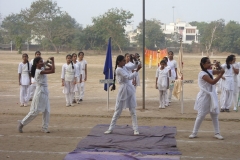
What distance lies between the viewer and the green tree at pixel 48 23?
6162 cm

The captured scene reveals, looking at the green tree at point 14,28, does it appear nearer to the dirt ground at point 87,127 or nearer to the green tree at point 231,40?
the green tree at point 231,40

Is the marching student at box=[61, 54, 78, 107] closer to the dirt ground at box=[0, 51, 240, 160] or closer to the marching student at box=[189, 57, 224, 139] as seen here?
the dirt ground at box=[0, 51, 240, 160]

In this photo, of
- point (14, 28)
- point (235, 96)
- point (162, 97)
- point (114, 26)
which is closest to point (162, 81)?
point (162, 97)

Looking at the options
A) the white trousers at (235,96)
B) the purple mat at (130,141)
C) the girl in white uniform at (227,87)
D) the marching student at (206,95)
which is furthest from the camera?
the white trousers at (235,96)

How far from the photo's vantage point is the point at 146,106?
43.1 ft

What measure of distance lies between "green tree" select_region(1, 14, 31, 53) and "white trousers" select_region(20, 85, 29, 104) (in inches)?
2028

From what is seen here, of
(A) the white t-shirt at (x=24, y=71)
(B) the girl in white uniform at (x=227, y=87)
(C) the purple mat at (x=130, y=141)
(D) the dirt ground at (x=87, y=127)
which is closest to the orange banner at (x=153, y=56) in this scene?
(D) the dirt ground at (x=87, y=127)

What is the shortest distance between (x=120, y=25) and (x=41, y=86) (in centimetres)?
4865

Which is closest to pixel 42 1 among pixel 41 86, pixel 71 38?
pixel 71 38

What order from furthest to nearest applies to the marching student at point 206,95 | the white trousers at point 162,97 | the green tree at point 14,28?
the green tree at point 14,28 → the white trousers at point 162,97 → the marching student at point 206,95

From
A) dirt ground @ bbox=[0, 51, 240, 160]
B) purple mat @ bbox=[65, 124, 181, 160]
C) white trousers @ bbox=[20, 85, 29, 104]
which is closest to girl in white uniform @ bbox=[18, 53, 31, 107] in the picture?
white trousers @ bbox=[20, 85, 29, 104]

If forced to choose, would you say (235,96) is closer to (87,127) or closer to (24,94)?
(87,127)

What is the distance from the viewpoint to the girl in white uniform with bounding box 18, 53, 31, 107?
1302 cm

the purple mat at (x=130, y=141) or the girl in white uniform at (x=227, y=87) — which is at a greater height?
the girl in white uniform at (x=227, y=87)
